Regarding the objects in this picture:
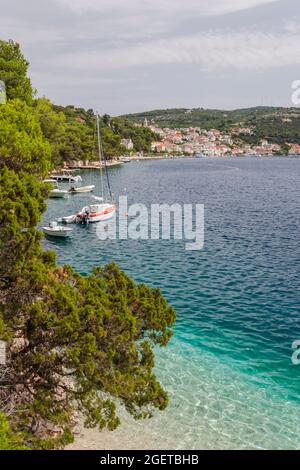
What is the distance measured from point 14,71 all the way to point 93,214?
1633cm

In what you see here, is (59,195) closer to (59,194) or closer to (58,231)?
(59,194)

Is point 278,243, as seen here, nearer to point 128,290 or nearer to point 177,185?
point 128,290

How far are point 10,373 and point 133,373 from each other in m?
3.13

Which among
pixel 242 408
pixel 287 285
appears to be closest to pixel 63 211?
→ pixel 287 285

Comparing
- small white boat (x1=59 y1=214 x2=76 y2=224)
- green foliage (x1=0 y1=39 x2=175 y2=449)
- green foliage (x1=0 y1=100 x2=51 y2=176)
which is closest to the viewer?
green foliage (x1=0 y1=39 x2=175 y2=449)

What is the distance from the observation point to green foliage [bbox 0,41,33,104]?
3681cm

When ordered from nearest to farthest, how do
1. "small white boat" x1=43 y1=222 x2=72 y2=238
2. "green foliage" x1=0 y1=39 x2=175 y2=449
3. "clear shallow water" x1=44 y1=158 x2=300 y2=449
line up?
"green foliage" x1=0 y1=39 x2=175 y2=449 → "clear shallow water" x1=44 y1=158 x2=300 y2=449 → "small white boat" x1=43 y1=222 x2=72 y2=238

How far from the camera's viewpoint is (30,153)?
1206 centimetres

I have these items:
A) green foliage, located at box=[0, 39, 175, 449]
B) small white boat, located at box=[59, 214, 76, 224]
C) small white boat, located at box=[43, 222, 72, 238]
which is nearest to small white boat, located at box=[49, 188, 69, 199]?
small white boat, located at box=[59, 214, 76, 224]

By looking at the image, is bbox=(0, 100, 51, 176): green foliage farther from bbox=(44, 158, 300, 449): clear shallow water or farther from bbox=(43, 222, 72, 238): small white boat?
bbox=(43, 222, 72, 238): small white boat

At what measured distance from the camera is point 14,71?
3859cm

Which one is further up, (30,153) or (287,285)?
(30,153)

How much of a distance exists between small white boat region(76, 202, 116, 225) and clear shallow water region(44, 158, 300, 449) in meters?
2.14
